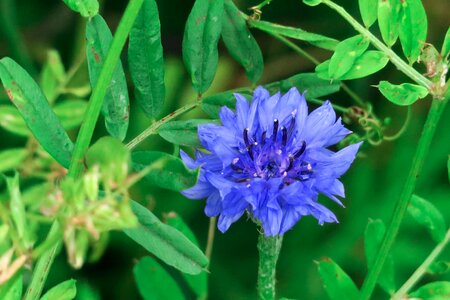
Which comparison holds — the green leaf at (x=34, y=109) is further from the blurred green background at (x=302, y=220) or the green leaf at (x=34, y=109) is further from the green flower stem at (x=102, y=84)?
the blurred green background at (x=302, y=220)

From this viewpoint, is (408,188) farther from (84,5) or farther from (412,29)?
(84,5)

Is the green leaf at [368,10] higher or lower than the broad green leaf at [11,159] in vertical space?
higher

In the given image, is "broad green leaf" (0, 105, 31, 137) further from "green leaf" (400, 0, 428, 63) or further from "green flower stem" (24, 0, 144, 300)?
"green leaf" (400, 0, 428, 63)

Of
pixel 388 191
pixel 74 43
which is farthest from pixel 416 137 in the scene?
pixel 74 43

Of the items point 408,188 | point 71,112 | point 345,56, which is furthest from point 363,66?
point 71,112

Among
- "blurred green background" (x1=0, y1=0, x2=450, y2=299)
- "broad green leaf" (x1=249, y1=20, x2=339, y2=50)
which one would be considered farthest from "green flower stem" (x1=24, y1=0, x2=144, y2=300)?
"blurred green background" (x1=0, y1=0, x2=450, y2=299)

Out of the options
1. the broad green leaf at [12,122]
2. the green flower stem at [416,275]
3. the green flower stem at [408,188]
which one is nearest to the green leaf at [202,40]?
the green flower stem at [408,188]
